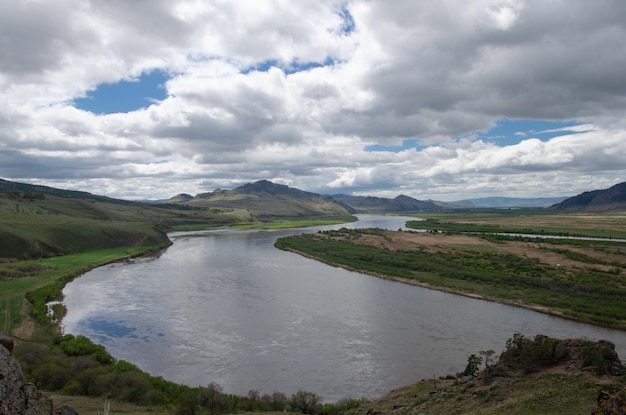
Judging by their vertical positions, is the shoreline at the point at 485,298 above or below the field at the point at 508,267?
below

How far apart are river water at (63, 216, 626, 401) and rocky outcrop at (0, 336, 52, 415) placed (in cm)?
1211

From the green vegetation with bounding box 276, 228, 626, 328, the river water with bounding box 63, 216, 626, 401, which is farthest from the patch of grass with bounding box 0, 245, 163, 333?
the green vegetation with bounding box 276, 228, 626, 328

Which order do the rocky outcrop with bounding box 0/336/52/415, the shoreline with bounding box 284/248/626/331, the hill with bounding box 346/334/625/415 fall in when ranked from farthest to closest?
the shoreline with bounding box 284/248/626/331 < the hill with bounding box 346/334/625/415 < the rocky outcrop with bounding box 0/336/52/415

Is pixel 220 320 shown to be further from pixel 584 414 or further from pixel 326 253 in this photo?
pixel 326 253

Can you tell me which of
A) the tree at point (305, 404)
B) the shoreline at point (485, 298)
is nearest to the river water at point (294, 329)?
the shoreline at point (485, 298)

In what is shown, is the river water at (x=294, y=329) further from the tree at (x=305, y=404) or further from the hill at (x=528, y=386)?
the hill at (x=528, y=386)

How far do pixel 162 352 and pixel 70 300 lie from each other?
Result: 69.6 ft

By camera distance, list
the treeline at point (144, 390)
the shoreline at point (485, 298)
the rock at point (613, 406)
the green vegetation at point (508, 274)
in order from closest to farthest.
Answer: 1. the rock at point (613, 406)
2. the treeline at point (144, 390)
3. the shoreline at point (485, 298)
4. the green vegetation at point (508, 274)

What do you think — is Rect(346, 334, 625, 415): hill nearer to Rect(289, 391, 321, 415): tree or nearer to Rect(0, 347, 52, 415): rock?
Rect(289, 391, 321, 415): tree

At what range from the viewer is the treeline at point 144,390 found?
19781 millimetres

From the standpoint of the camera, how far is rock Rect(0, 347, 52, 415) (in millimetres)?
10508

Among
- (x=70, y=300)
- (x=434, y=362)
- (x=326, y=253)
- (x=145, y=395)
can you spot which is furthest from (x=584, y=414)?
(x=326, y=253)

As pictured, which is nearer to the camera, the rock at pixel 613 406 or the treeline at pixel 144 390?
the rock at pixel 613 406

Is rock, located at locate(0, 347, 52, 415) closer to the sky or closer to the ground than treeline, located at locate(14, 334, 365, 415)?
closer to the sky
